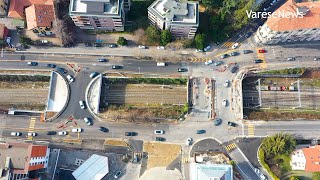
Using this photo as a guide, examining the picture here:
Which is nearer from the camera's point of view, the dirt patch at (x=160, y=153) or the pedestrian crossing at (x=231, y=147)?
the dirt patch at (x=160, y=153)

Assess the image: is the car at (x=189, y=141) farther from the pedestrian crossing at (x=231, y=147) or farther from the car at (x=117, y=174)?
the car at (x=117, y=174)

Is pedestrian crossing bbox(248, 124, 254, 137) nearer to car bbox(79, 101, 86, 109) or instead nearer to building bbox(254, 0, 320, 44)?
building bbox(254, 0, 320, 44)

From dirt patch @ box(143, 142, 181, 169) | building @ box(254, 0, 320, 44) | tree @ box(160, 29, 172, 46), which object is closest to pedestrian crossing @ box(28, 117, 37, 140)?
dirt patch @ box(143, 142, 181, 169)

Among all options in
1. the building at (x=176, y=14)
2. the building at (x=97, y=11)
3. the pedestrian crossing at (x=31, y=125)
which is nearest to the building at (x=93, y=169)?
the pedestrian crossing at (x=31, y=125)

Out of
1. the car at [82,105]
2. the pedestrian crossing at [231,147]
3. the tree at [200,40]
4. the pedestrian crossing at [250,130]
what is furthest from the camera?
the tree at [200,40]

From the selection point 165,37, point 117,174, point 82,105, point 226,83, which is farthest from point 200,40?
point 117,174

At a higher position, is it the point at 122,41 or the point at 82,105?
the point at 122,41

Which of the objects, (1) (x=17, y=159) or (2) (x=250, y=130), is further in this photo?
(2) (x=250, y=130)

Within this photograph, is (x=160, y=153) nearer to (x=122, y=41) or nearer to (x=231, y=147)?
(x=231, y=147)
